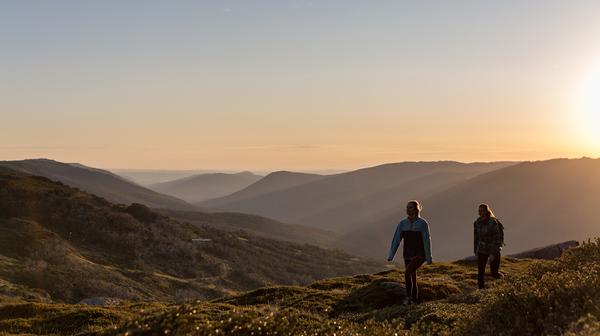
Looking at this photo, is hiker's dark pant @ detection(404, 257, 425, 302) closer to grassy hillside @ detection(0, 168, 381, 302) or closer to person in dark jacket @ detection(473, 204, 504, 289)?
person in dark jacket @ detection(473, 204, 504, 289)

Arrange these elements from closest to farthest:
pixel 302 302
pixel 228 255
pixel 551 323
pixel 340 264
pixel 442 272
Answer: pixel 551 323, pixel 302 302, pixel 442 272, pixel 228 255, pixel 340 264

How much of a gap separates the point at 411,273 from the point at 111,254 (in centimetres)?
5149

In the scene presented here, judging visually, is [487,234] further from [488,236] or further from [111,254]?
[111,254]

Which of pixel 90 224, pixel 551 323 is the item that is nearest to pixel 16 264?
pixel 90 224

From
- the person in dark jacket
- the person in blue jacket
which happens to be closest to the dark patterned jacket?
the person in dark jacket

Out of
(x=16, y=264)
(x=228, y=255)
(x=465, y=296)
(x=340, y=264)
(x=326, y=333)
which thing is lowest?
(x=340, y=264)

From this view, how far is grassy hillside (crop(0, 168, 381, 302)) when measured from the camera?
4431cm

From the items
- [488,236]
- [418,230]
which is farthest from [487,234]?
[418,230]

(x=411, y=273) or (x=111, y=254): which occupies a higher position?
(x=411, y=273)

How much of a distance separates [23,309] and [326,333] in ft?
58.8

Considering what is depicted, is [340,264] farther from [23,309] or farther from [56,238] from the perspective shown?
[23,309]

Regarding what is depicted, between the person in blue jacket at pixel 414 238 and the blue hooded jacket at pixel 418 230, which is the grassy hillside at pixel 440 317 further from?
the blue hooded jacket at pixel 418 230

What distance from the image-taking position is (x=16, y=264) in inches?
1713

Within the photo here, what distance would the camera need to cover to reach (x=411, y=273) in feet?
58.4
